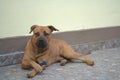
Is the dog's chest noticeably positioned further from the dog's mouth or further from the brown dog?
the dog's mouth

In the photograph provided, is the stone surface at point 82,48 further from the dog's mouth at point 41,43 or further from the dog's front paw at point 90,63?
the dog's front paw at point 90,63

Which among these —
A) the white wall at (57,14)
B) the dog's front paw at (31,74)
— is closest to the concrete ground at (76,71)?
the dog's front paw at (31,74)

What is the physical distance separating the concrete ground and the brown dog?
7 centimetres

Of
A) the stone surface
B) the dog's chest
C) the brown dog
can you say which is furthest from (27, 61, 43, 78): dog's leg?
the stone surface

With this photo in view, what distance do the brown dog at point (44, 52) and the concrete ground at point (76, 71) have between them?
0.24 feet

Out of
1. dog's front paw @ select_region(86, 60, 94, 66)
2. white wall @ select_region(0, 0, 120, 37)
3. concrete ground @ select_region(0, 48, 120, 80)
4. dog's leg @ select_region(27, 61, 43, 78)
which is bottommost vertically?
concrete ground @ select_region(0, 48, 120, 80)

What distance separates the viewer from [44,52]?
3.22m

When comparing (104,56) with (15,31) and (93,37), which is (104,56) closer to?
(93,37)

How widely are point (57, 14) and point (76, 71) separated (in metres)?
0.92

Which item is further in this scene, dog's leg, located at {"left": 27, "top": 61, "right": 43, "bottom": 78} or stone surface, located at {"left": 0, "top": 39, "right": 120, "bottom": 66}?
stone surface, located at {"left": 0, "top": 39, "right": 120, "bottom": 66}

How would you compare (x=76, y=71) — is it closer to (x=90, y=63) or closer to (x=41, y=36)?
(x=90, y=63)

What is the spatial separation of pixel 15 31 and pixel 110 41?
1610 mm

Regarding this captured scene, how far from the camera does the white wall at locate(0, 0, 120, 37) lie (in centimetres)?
324

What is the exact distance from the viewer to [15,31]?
131 inches
